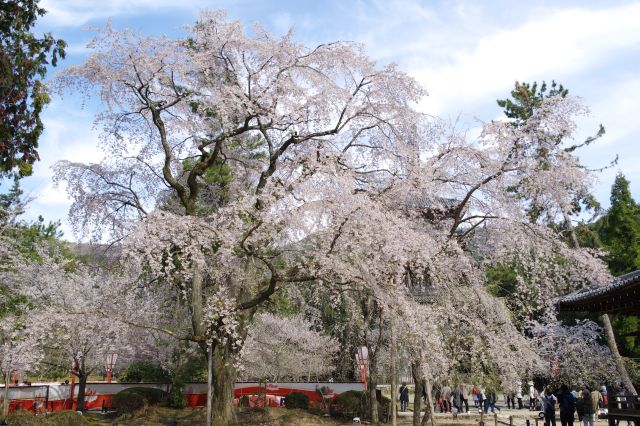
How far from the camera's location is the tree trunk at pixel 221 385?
43.0 ft

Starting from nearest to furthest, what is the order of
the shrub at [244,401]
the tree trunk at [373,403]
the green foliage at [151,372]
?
the tree trunk at [373,403], the shrub at [244,401], the green foliage at [151,372]

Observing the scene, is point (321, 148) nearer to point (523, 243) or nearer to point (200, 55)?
point (200, 55)

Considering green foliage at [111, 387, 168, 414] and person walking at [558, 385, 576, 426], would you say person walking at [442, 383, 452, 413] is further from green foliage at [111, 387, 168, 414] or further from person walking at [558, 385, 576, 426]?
green foliage at [111, 387, 168, 414]

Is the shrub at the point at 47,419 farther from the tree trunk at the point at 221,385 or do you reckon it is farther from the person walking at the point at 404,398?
the person walking at the point at 404,398

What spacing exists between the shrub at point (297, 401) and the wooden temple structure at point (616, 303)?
1147 cm

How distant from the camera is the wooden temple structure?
12.1 metres

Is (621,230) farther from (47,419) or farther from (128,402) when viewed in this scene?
(47,419)

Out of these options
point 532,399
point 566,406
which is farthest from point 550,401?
point 532,399

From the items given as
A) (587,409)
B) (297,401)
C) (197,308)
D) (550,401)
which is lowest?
(297,401)

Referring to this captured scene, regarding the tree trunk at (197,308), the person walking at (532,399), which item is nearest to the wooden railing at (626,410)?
the tree trunk at (197,308)

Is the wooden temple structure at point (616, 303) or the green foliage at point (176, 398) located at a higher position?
the wooden temple structure at point (616, 303)

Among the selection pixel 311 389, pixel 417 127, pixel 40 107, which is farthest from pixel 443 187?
pixel 311 389

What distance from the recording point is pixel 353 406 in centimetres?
2112

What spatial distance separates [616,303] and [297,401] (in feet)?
42.9
